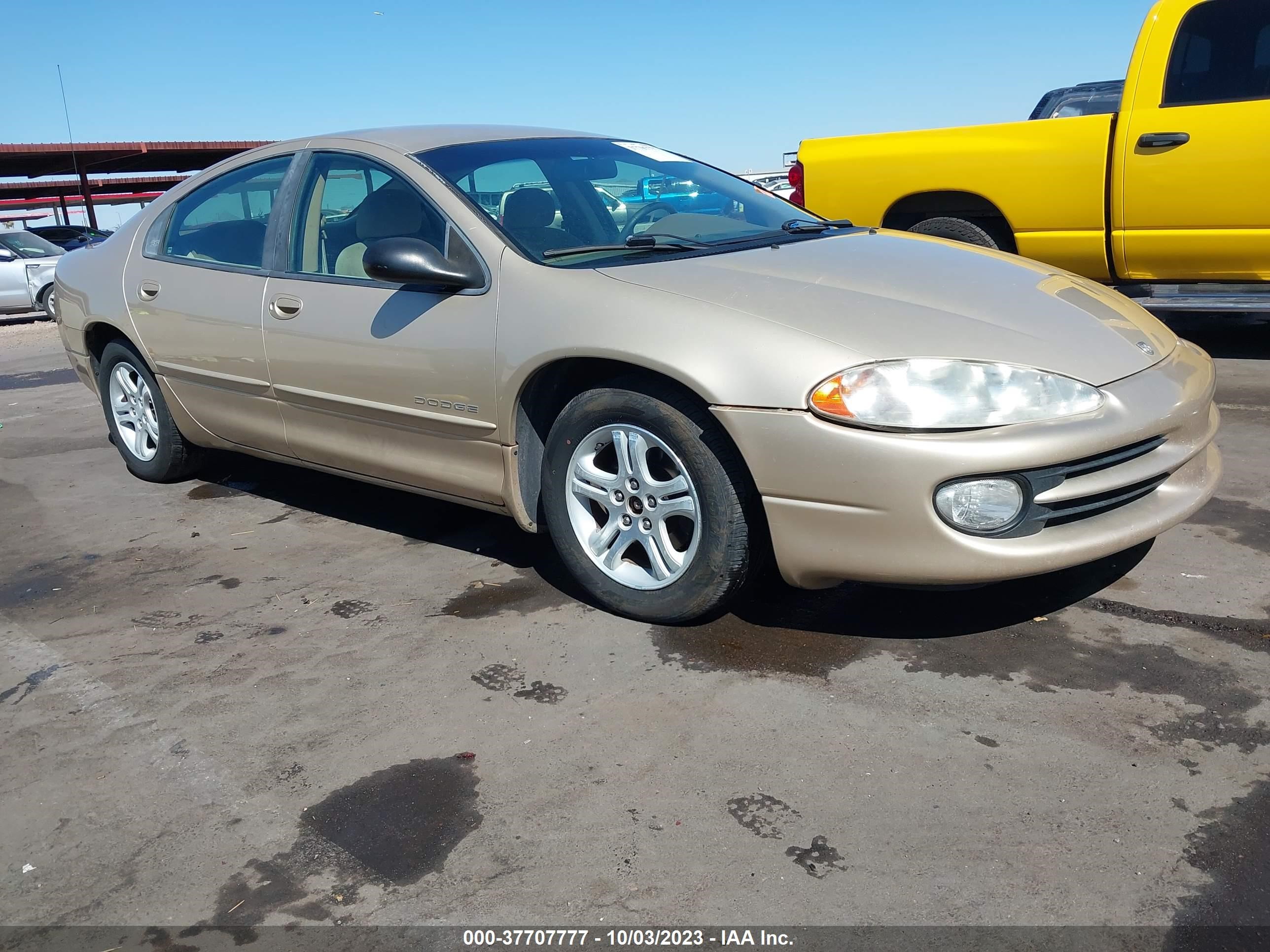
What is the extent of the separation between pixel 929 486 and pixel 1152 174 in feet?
14.5

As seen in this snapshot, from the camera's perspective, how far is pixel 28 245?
16172 millimetres

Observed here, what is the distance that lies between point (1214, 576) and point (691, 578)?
1683 mm

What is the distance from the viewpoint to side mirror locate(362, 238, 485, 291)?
338 cm

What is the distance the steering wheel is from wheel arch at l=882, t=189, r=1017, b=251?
3.13 meters

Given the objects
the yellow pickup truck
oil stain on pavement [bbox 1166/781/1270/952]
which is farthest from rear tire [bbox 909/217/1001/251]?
oil stain on pavement [bbox 1166/781/1270/952]

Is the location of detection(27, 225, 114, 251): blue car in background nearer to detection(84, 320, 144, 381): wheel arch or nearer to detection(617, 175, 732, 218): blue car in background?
detection(84, 320, 144, 381): wheel arch

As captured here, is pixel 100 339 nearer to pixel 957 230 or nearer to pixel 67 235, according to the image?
pixel 957 230

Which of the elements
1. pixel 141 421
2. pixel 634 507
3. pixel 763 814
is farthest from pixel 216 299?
pixel 763 814

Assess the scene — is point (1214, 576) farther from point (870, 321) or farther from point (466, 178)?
point (466, 178)

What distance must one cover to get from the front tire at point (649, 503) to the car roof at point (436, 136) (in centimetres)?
127

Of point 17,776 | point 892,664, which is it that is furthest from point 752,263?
A: point 17,776

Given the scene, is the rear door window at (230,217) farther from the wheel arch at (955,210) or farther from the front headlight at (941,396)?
the wheel arch at (955,210)

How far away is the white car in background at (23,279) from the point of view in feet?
50.4

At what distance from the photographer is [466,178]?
372cm
